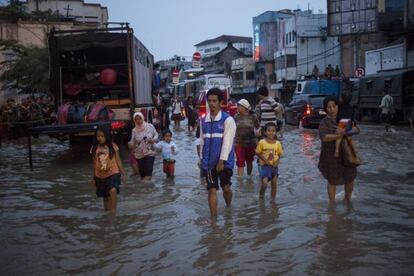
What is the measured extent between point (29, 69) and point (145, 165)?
2006 cm

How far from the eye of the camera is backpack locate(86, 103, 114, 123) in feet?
43.8

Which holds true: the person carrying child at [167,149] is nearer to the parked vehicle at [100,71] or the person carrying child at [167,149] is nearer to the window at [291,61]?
the parked vehicle at [100,71]

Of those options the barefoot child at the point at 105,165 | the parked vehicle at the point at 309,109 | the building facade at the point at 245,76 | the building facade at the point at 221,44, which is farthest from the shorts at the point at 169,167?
the building facade at the point at 221,44

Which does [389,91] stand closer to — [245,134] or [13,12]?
[245,134]

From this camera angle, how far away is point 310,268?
5.09 meters

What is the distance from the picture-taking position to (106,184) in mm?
7496

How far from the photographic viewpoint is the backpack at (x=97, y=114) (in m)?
13.3

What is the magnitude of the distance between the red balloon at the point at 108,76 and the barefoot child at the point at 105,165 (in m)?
8.11

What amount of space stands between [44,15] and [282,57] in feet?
80.4

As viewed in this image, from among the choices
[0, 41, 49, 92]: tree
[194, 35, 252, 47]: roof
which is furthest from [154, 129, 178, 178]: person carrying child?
[194, 35, 252, 47]: roof

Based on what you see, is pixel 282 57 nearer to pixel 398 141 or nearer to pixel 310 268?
pixel 398 141

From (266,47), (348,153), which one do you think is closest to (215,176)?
(348,153)

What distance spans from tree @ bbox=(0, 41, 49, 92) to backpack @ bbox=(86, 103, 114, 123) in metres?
15.1

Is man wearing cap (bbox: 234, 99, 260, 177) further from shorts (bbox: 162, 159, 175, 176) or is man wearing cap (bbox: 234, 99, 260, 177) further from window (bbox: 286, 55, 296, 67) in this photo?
window (bbox: 286, 55, 296, 67)
